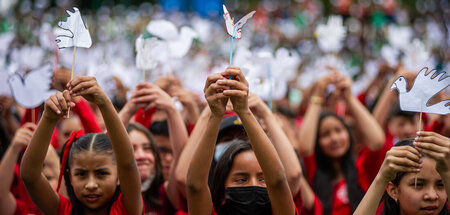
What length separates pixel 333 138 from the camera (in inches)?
183

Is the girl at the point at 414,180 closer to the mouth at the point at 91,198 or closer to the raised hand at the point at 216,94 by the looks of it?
the raised hand at the point at 216,94

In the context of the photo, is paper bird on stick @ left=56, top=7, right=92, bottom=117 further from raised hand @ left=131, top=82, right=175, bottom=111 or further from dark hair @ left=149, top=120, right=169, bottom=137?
dark hair @ left=149, top=120, right=169, bottom=137

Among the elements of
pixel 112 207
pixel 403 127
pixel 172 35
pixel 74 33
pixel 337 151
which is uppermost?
pixel 172 35

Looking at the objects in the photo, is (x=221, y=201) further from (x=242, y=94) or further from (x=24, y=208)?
(x=24, y=208)

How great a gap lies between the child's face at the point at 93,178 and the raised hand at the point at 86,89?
0.55 metres

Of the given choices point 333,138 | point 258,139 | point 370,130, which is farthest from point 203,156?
point 333,138

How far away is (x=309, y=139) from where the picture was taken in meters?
4.34

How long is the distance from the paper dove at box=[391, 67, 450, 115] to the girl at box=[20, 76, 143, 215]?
51.3 inches

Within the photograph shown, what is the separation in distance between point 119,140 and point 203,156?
0.44 metres

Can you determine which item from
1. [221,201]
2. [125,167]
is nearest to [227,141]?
[221,201]

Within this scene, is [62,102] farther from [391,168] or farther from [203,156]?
[391,168]

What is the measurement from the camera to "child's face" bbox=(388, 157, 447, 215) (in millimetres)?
2387

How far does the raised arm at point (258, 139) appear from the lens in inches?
84.5

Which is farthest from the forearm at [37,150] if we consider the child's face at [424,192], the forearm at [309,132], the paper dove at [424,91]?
the forearm at [309,132]
